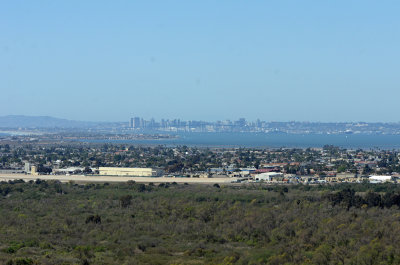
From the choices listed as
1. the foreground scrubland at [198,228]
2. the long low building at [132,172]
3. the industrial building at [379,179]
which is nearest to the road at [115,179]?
the long low building at [132,172]

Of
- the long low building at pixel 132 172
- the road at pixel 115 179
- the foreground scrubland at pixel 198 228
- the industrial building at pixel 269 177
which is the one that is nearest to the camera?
the foreground scrubland at pixel 198 228

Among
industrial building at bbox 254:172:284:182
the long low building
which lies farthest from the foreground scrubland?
the long low building

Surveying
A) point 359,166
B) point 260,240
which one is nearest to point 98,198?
point 260,240

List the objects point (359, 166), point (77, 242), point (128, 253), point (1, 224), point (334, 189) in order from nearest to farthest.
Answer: point (128, 253), point (77, 242), point (1, 224), point (334, 189), point (359, 166)

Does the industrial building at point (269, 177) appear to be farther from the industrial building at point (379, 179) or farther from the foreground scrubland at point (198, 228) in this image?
the foreground scrubland at point (198, 228)

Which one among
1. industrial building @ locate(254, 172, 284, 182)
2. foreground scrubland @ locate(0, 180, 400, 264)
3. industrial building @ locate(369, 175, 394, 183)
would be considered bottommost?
industrial building @ locate(254, 172, 284, 182)

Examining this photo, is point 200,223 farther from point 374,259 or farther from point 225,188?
point 225,188

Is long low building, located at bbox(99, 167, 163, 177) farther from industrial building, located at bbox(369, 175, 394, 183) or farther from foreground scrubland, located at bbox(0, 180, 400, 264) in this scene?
industrial building, located at bbox(369, 175, 394, 183)

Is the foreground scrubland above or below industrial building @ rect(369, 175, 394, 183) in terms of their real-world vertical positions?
above
